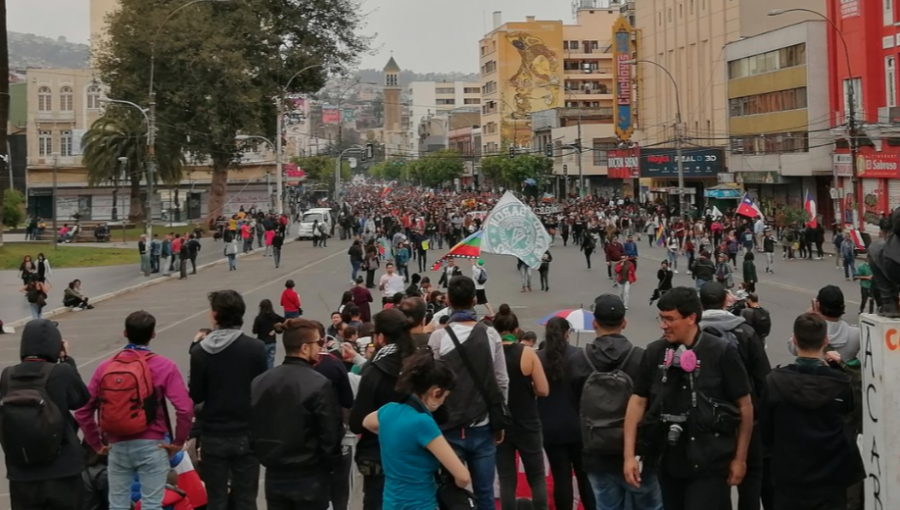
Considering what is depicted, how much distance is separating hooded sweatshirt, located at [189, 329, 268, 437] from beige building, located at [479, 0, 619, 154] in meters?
123

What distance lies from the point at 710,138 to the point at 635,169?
393 inches

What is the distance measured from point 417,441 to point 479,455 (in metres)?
1.55

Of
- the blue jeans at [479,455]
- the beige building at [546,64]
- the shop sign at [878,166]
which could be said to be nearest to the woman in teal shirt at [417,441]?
the blue jeans at [479,455]

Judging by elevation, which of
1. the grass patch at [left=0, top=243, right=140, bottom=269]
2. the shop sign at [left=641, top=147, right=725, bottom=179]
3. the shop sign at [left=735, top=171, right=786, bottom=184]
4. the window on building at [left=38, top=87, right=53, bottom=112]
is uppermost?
the window on building at [left=38, top=87, right=53, bottom=112]

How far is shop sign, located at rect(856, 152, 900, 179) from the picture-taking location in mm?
45312

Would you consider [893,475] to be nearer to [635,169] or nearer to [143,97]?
[143,97]

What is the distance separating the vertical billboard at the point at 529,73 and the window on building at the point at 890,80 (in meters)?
84.5

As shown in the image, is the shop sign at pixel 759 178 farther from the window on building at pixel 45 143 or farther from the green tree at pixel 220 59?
the window on building at pixel 45 143

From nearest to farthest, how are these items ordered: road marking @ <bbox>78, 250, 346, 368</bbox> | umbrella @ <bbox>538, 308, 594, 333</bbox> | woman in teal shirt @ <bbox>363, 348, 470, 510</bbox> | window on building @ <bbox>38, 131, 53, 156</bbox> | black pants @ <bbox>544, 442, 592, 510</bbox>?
1. woman in teal shirt @ <bbox>363, 348, 470, 510</bbox>
2. black pants @ <bbox>544, 442, 592, 510</bbox>
3. umbrella @ <bbox>538, 308, 594, 333</bbox>
4. road marking @ <bbox>78, 250, 346, 368</bbox>
5. window on building @ <bbox>38, 131, 53, 156</bbox>

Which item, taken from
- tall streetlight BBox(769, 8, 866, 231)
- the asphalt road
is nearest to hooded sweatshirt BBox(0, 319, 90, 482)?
the asphalt road

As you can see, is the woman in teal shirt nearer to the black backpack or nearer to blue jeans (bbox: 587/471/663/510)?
blue jeans (bbox: 587/471/663/510)

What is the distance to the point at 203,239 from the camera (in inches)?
2419

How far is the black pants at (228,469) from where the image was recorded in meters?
7.50

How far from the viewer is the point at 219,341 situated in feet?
24.6
